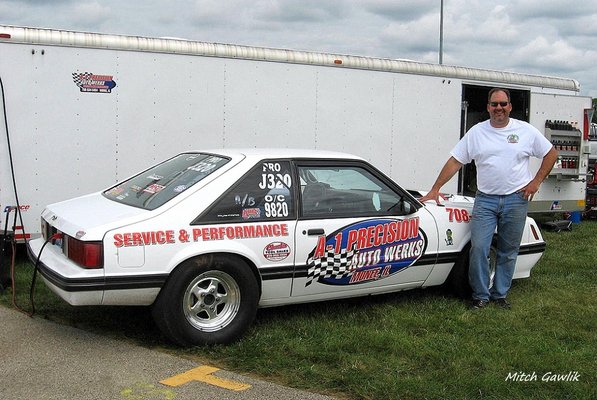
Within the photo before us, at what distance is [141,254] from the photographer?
397 cm

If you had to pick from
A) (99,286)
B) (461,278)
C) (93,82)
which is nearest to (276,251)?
(99,286)

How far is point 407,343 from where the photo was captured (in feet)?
14.2

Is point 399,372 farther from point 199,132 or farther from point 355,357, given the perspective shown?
point 199,132

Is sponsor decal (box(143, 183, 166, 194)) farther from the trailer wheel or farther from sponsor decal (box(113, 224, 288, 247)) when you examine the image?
the trailer wheel

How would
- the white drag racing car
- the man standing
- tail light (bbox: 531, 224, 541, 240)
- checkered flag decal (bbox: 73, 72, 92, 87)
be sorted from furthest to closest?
checkered flag decal (bbox: 73, 72, 92, 87) < tail light (bbox: 531, 224, 541, 240) < the man standing < the white drag racing car

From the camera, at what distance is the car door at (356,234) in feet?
15.1

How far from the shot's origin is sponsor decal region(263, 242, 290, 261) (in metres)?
4.39

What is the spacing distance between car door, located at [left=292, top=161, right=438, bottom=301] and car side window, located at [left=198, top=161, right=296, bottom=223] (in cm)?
12

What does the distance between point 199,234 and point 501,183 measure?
2.62m

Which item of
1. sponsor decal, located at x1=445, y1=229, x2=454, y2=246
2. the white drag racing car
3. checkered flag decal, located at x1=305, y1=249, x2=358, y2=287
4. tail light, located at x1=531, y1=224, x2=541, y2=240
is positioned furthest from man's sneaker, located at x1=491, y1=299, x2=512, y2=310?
checkered flag decal, located at x1=305, y1=249, x2=358, y2=287

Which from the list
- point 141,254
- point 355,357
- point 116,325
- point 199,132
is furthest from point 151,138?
point 355,357

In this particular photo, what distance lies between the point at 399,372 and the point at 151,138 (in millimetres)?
4218

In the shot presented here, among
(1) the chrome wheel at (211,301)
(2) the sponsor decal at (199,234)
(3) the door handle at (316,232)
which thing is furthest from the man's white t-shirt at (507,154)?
(1) the chrome wheel at (211,301)

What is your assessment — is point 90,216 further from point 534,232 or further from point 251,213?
point 534,232
